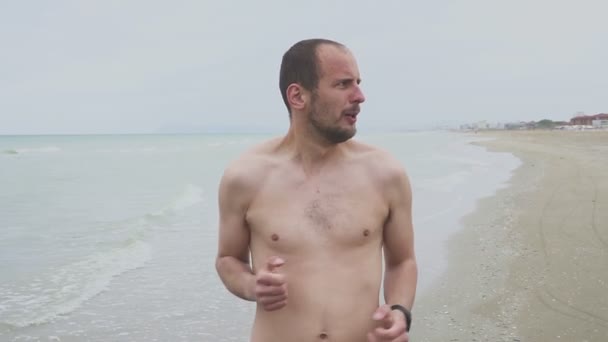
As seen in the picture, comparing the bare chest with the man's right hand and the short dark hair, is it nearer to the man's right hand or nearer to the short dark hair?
the man's right hand

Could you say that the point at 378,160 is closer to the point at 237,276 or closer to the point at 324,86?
the point at 324,86

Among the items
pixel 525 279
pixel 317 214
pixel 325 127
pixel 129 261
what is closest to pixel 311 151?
pixel 325 127

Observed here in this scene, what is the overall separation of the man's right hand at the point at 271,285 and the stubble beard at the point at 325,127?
550mm

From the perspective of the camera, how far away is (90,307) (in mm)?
7348

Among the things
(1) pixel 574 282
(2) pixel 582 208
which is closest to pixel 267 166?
(1) pixel 574 282

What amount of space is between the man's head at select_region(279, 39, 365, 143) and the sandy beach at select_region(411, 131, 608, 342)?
418 cm

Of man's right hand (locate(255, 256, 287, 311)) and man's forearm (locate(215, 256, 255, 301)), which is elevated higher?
man's right hand (locate(255, 256, 287, 311))

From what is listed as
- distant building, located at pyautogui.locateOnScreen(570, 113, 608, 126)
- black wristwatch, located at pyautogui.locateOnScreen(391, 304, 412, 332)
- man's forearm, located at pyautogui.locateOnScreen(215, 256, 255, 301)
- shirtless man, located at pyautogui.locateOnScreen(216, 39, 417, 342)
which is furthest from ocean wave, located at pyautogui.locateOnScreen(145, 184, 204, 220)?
distant building, located at pyautogui.locateOnScreen(570, 113, 608, 126)

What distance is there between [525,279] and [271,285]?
6.42 m

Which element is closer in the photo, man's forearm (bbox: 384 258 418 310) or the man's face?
the man's face

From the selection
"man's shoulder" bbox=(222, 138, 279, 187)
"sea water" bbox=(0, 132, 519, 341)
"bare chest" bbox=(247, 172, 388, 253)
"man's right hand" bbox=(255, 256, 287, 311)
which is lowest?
"sea water" bbox=(0, 132, 519, 341)

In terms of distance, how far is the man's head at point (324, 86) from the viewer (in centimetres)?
229

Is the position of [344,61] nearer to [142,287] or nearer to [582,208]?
[142,287]

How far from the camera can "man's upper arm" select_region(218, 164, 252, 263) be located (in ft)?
7.98
